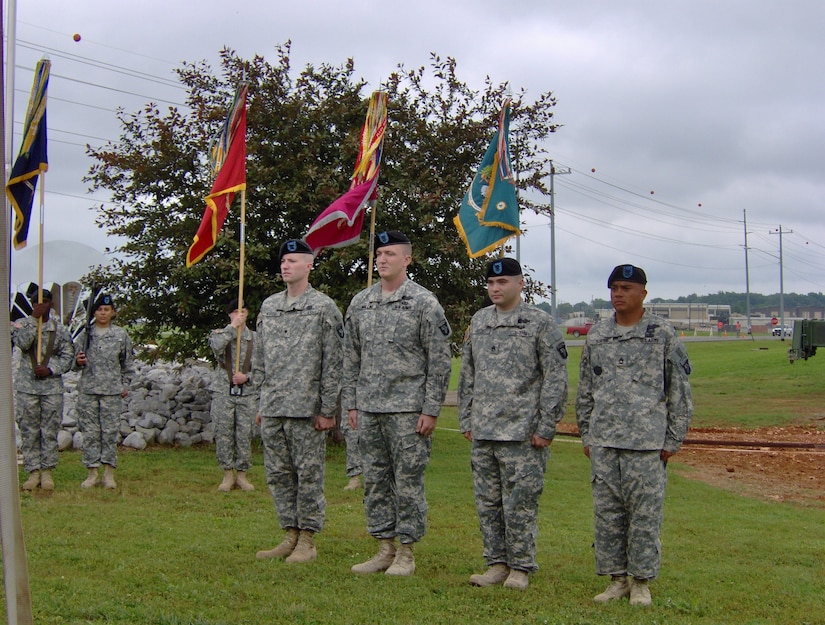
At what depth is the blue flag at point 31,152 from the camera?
28.6 ft

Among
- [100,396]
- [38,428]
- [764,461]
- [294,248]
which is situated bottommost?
[764,461]

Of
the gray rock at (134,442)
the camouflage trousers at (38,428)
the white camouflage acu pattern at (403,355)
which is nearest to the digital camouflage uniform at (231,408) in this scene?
the camouflage trousers at (38,428)

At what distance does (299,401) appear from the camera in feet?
21.5

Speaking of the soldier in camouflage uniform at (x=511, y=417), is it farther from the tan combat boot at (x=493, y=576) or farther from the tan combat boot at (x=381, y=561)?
the tan combat boot at (x=381, y=561)

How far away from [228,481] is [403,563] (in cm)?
475

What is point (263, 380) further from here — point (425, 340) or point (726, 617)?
point (726, 617)

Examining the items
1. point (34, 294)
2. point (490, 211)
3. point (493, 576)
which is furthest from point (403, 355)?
point (34, 294)

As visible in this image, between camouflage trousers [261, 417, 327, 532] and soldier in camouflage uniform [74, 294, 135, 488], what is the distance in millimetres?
4331

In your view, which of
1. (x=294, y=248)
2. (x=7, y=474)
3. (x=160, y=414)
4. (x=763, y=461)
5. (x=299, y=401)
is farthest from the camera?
(x=160, y=414)

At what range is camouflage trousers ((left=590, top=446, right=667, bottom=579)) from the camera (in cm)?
558

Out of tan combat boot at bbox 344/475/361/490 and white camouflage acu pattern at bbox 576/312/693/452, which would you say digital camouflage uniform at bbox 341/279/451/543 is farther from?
tan combat boot at bbox 344/475/361/490

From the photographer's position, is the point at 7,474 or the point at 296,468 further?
the point at 296,468

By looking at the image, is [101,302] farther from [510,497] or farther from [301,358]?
[510,497]

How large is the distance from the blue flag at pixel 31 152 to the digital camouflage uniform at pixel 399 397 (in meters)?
4.27
